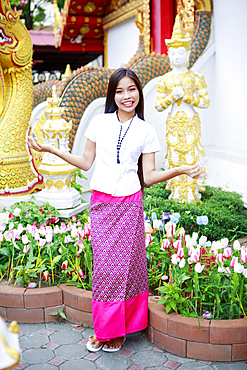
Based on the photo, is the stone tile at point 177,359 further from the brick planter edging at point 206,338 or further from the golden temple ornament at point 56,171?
the golden temple ornament at point 56,171

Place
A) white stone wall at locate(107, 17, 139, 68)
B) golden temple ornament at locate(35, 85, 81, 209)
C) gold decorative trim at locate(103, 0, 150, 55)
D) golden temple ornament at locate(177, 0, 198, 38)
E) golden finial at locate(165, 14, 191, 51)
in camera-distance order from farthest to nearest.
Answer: white stone wall at locate(107, 17, 139, 68)
gold decorative trim at locate(103, 0, 150, 55)
golden temple ornament at locate(177, 0, 198, 38)
golden finial at locate(165, 14, 191, 51)
golden temple ornament at locate(35, 85, 81, 209)

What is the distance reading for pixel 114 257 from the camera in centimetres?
242

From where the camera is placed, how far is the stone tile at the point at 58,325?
2.71 meters

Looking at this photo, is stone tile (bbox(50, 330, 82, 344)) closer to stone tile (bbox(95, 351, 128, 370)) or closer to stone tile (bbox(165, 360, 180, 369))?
stone tile (bbox(95, 351, 128, 370))

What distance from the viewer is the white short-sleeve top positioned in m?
2.37

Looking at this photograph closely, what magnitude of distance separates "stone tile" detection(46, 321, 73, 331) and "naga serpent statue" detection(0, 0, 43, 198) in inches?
72.1

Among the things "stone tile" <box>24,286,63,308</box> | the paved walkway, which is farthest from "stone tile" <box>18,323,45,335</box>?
"stone tile" <box>24,286,63,308</box>

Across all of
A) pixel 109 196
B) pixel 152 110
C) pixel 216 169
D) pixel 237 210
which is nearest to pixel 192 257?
pixel 109 196

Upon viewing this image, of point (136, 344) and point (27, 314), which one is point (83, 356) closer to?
point (136, 344)

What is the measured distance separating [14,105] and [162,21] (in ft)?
12.1

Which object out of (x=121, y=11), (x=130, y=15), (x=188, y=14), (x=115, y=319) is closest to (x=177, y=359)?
(x=115, y=319)

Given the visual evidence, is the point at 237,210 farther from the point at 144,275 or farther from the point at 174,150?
the point at 144,275

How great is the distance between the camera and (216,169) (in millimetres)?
5707

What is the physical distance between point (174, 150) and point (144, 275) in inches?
90.6
